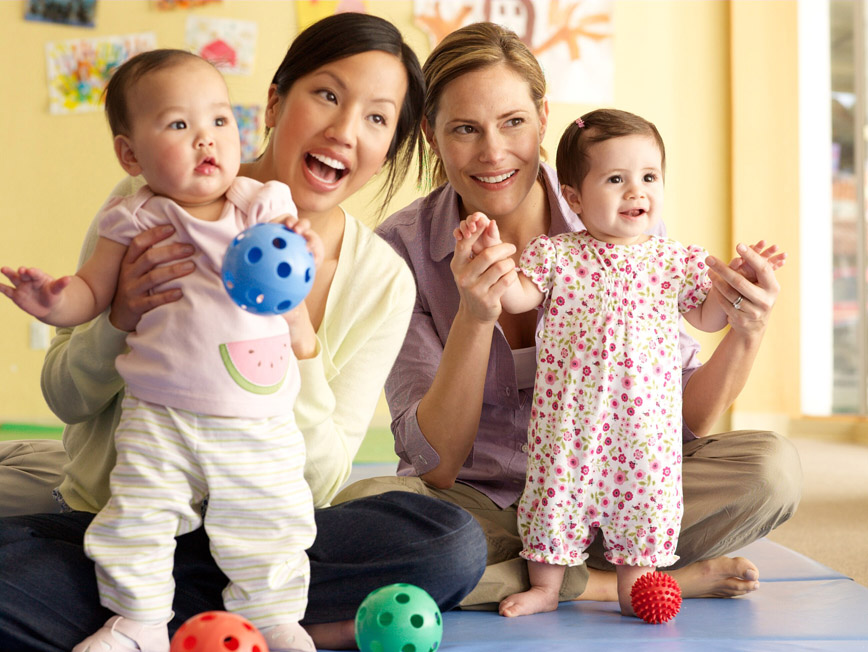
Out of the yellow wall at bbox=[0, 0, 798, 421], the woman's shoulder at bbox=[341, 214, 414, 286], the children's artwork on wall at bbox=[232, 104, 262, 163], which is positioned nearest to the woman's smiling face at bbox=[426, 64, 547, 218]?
the woman's shoulder at bbox=[341, 214, 414, 286]

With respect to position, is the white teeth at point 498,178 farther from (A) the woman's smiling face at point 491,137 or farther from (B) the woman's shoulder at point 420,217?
(B) the woman's shoulder at point 420,217

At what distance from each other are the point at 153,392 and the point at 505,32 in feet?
3.20

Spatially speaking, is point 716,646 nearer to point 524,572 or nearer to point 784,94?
point 524,572

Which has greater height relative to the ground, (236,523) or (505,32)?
(505,32)

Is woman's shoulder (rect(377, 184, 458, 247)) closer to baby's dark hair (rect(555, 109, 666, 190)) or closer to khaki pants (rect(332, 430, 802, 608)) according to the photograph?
baby's dark hair (rect(555, 109, 666, 190))

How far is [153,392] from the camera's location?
1.07m

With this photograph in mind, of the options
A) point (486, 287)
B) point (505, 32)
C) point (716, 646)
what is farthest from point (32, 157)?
point (716, 646)

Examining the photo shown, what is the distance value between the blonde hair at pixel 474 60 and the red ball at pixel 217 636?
85 centimetres

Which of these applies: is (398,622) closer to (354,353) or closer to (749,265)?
(354,353)

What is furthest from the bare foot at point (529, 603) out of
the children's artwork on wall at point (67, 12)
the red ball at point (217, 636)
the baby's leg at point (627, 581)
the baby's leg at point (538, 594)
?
the children's artwork on wall at point (67, 12)

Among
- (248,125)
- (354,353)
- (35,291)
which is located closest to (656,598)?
(354,353)

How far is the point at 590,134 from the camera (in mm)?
1440

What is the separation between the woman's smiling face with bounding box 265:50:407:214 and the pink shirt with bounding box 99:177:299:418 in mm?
193

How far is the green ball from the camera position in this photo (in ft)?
3.58
